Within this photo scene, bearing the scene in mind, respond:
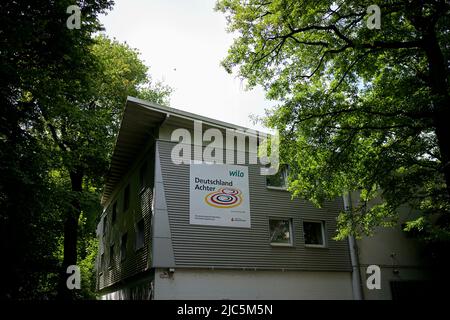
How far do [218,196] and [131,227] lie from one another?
6.19 meters

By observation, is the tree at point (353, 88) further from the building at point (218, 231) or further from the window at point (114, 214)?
the window at point (114, 214)

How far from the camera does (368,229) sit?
1594 cm

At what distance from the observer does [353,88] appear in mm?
13789

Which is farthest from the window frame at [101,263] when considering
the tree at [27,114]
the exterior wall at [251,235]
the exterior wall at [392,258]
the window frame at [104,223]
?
the exterior wall at [392,258]

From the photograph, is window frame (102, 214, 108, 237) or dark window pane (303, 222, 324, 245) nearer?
dark window pane (303, 222, 324, 245)

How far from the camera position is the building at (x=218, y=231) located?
16.1 meters

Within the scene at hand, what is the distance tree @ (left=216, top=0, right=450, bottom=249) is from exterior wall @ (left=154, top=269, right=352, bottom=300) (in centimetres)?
446

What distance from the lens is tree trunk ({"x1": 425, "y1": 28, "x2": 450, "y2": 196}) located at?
11488 millimetres

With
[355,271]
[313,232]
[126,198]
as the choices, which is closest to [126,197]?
[126,198]

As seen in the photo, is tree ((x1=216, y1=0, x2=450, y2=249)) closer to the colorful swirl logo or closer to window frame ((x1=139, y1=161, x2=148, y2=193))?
the colorful swirl logo

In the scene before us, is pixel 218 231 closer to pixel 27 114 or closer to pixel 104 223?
pixel 27 114

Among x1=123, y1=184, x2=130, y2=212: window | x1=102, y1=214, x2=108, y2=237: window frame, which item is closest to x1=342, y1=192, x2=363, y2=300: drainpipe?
x1=123, y1=184, x2=130, y2=212: window
